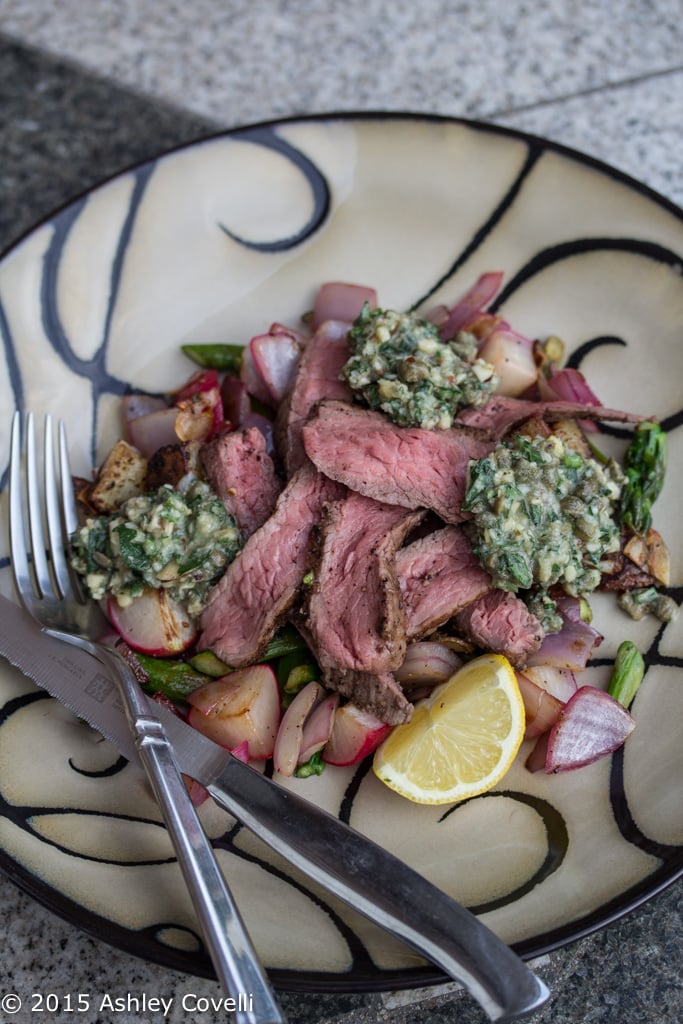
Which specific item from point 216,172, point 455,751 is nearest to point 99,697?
point 455,751

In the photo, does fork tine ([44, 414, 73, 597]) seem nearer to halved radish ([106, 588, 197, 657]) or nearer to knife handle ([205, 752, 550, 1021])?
halved radish ([106, 588, 197, 657])

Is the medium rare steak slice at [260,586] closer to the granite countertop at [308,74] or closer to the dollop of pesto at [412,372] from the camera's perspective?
the dollop of pesto at [412,372]

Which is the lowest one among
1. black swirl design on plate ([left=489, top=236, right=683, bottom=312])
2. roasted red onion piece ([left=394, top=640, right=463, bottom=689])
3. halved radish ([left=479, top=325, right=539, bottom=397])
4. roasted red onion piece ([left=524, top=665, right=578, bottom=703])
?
roasted red onion piece ([left=394, top=640, right=463, bottom=689])

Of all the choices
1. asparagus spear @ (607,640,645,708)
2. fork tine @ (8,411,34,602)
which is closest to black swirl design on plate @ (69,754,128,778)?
fork tine @ (8,411,34,602)

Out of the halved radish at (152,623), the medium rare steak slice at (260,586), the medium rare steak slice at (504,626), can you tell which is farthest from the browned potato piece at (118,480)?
the medium rare steak slice at (504,626)

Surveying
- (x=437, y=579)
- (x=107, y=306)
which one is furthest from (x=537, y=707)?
(x=107, y=306)

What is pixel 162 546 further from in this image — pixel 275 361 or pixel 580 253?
pixel 580 253

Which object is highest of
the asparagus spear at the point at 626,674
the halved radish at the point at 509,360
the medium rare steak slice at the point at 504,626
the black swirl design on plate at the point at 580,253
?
the black swirl design on plate at the point at 580,253
